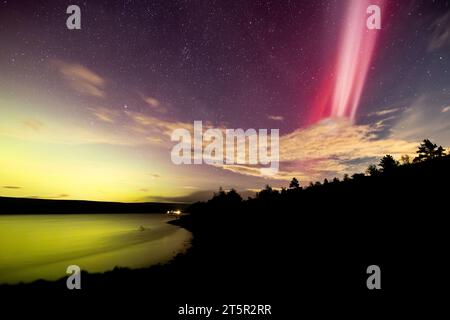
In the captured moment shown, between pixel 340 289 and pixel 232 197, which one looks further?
pixel 232 197

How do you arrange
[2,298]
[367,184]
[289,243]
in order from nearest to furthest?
[2,298] < [289,243] < [367,184]

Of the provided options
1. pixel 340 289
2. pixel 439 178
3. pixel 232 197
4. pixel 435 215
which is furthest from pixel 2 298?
pixel 232 197

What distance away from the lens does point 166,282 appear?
758 inches

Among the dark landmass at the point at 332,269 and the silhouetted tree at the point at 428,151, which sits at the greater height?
the silhouetted tree at the point at 428,151

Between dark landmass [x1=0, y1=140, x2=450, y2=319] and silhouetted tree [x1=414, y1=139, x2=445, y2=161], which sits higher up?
silhouetted tree [x1=414, y1=139, x2=445, y2=161]

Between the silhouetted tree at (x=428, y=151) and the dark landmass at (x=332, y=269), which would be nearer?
the dark landmass at (x=332, y=269)

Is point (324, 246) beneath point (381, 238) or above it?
beneath

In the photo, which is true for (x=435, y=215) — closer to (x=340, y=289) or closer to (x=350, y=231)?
(x=350, y=231)

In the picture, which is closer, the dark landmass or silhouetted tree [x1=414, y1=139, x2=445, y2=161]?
the dark landmass

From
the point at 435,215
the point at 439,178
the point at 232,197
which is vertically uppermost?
the point at 439,178

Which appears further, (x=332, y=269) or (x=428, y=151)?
(x=428, y=151)
